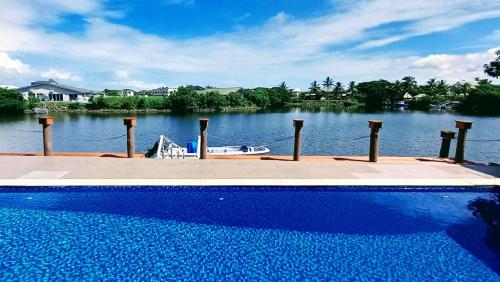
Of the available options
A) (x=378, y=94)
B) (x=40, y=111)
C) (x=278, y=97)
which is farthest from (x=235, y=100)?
(x=378, y=94)

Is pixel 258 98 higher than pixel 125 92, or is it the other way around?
pixel 125 92

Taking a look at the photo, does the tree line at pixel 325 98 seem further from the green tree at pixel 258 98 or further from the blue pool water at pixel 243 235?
the blue pool water at pixel 243 235

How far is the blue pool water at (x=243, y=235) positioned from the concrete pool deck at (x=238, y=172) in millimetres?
254

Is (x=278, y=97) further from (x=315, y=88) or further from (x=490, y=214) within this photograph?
(x=490, y=214)

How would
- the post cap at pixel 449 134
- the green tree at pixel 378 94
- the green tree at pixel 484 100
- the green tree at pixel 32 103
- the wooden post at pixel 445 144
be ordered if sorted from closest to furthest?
1. the post cap at pixel 449 134
2. the wooden post at pixel 445 144
3. the green tree at pixel 32 103
4. the green tree at pixel 484 100
5. the green tree at pixel 378 94

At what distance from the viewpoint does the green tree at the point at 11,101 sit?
243ft

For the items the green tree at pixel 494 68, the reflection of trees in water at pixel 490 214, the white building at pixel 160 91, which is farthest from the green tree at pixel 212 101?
the reflection of trees in water at pixel 490 214

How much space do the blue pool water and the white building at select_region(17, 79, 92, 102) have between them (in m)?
87.7

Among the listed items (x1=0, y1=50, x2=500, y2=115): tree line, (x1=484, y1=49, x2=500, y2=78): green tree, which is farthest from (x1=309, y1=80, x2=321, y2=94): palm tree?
(x1=484, y1=49, x2=500, y2=78): green tree

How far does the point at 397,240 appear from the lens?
6363mm

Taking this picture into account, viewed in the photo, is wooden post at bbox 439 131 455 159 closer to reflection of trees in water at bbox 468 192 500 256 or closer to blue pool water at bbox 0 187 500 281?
reflection of trees in water at bbox 468 192 500 256

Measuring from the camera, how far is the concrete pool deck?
8188 mm

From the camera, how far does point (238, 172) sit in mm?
9156

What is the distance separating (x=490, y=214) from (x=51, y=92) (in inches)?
3739
